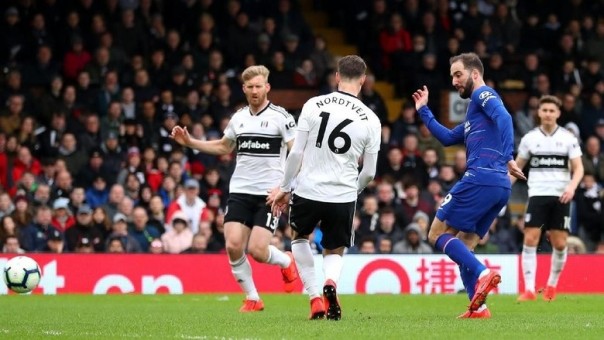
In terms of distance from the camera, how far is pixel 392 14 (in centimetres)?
2678

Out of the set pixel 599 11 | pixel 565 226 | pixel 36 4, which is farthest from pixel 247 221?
pixel 599 11

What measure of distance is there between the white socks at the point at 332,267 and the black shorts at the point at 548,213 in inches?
215

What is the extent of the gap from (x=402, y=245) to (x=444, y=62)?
6134 mm

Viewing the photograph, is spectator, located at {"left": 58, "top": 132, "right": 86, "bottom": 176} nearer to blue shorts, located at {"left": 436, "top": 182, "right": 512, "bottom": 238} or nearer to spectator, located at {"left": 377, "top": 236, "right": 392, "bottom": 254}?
spectator, located at {"left": 377, "top": 236, "right": 392, "bottom": 254}

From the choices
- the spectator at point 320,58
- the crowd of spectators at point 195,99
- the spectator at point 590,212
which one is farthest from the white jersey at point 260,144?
the spectator at point 320,58

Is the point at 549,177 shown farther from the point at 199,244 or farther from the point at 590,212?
the point at 590,212

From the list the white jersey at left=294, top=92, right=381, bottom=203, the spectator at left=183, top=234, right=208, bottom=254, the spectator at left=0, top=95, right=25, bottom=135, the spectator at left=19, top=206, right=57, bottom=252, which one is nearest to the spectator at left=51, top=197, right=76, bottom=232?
the spectator at left=19, top=206, right=57, bottom=252

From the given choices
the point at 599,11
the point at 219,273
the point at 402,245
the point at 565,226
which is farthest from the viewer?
the point at 599,11

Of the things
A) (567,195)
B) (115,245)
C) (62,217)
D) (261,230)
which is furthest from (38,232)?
(567,195)

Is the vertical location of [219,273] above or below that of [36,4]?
below

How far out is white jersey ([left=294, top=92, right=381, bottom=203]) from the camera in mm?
11575

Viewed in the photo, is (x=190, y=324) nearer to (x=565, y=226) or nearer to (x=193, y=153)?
(x=565, y=226)

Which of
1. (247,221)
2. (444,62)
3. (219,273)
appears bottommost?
(219,273)

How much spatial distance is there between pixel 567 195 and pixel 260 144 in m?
4.46
